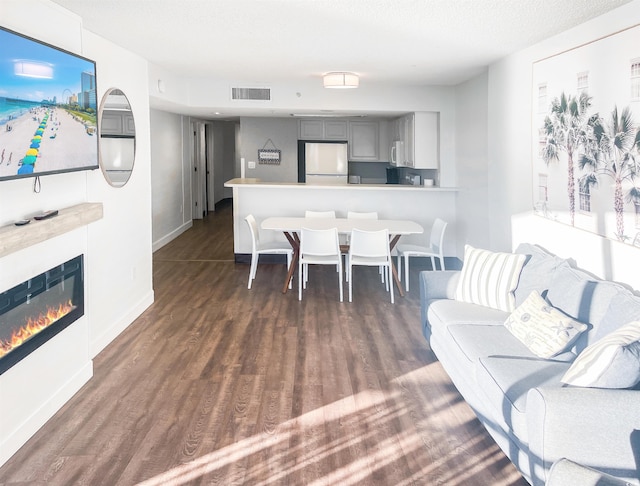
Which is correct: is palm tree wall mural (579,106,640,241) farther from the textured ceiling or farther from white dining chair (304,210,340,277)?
white dining chair (304,210,340,277)

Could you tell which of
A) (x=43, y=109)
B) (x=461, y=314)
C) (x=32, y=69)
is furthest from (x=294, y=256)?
(x=32, y=69)

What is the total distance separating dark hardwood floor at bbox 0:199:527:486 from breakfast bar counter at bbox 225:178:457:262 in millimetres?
2317

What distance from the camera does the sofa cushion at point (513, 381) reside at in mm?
2539

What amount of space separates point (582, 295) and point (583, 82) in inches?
57.8

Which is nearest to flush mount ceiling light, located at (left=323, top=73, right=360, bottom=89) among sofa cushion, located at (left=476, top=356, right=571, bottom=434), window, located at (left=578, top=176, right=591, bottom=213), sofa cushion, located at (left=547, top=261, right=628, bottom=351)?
window, located at (left=578, top=176, right=591, bottom=213)

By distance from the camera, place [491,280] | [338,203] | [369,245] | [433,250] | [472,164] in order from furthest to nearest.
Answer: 1. [338,203]
2. [472,164]
3. [433,250]
4. [369,245]
5. [491,280]

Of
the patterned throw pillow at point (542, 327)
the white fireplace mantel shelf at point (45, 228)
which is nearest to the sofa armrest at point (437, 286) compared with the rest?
the patterned throw pillow at point (542, 327)

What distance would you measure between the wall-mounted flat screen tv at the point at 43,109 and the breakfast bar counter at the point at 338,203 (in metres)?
4.00

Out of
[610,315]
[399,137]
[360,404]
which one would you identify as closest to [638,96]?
[610,315]

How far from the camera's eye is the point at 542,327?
3.20 meters

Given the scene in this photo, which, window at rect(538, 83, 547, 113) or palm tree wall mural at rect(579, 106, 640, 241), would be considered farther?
window at rect(538, 83, 547, 113)

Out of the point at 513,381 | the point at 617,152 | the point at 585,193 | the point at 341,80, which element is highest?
the point at 341,80

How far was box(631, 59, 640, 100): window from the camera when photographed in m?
3.06

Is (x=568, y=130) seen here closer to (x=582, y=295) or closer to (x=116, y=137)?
(x=582, y=295)
